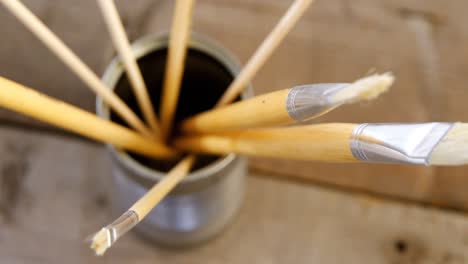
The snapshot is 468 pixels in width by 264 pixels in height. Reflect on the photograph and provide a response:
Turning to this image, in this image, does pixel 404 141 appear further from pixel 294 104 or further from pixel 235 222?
pixel 235 222

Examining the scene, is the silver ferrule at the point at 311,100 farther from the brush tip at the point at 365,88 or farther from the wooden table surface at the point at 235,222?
the wooden table surface at the point at 235,222

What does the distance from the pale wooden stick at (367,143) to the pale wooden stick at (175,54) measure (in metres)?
0.04

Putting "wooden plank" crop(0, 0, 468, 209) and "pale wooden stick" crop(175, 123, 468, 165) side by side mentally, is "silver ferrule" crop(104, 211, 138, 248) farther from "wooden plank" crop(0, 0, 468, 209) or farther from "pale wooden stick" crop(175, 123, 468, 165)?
"wooden plank" crop(0, 0, 468, 209)

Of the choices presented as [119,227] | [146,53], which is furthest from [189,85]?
[119,227]

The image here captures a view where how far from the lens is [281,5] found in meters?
0.37

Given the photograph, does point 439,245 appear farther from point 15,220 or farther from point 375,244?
point 15,220

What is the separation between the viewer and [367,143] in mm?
165

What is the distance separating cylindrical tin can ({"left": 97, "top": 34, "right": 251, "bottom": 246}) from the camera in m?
0.25

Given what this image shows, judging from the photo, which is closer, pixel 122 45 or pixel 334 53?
pixel 122 45

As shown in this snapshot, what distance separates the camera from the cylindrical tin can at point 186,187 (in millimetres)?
246

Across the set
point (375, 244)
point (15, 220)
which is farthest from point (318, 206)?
point (15, 220)

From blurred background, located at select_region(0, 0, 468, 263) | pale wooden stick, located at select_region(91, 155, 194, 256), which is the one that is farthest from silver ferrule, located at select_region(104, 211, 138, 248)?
blurred background, located at select_region(0, 0, 468, 263)

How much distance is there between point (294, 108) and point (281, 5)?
0.20m

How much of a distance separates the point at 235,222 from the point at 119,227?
15 centimetres
